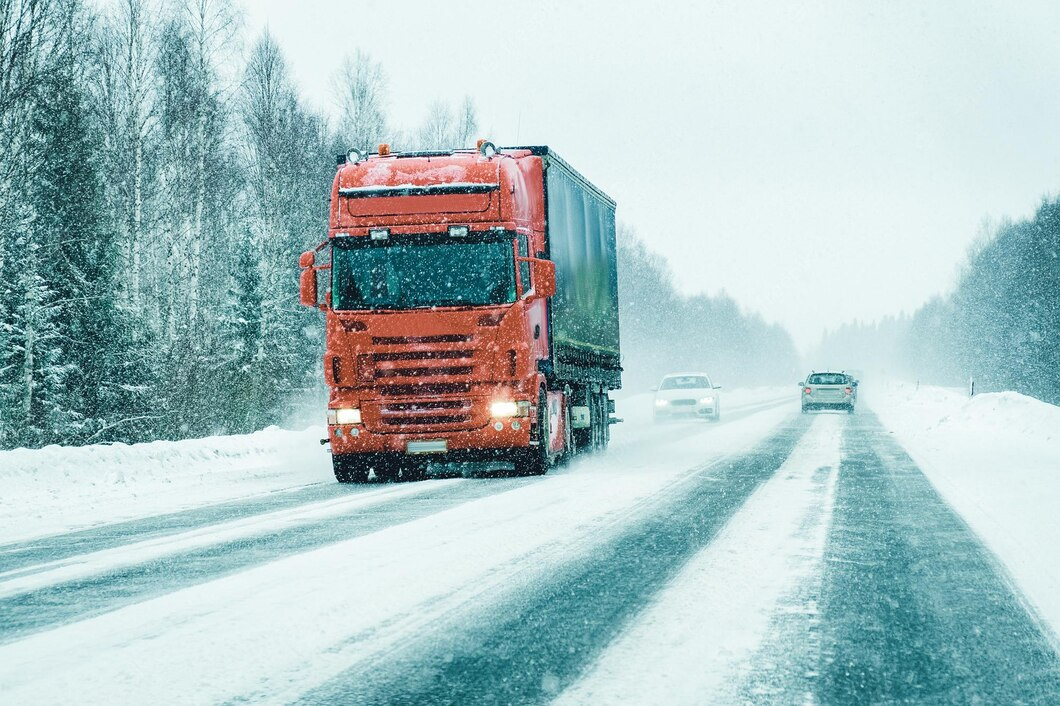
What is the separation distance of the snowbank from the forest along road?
111 cm

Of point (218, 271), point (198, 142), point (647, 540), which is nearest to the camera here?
point (647, 540)

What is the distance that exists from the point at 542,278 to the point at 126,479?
589cm

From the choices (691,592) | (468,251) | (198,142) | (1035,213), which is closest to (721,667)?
(691,592)

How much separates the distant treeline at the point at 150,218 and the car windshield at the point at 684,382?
39.1 feet

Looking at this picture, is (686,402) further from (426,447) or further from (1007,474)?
(426,447)

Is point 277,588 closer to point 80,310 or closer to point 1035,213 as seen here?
point 80,310

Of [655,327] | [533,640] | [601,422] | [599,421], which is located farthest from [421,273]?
[655,327]

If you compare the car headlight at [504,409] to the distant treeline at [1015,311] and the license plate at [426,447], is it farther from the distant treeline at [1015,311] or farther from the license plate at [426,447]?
the distant treeline at [1015,311]

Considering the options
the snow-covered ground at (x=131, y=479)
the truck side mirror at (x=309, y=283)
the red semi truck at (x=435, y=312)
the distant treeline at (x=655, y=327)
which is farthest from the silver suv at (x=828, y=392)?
the distant treeline at (x=655, y=327)

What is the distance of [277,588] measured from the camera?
6.36 m

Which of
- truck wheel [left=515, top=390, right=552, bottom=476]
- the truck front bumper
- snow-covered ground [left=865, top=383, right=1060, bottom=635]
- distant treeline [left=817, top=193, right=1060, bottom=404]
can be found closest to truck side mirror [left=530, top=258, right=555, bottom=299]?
truck wheel [left=515, top=390, right=552, bottom=476]

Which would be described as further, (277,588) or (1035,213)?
(1035,213)

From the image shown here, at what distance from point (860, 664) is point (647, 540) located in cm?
369

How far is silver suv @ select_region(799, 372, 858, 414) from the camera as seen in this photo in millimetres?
40688
